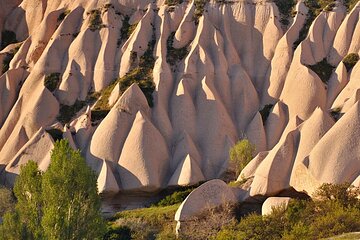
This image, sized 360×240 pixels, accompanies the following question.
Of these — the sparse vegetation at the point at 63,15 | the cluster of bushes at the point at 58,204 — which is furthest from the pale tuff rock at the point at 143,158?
the sparse vegetation at the point at 63,15

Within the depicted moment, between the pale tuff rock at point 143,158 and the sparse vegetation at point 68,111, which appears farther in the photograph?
the sparse vegetation at point 68,111

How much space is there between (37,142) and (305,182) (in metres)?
20.7

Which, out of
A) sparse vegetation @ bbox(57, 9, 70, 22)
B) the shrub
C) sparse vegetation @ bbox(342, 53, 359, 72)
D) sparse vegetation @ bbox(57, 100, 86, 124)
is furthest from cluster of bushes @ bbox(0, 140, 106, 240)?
sparse vegetation @ bbox(57, 9, 70, 22)

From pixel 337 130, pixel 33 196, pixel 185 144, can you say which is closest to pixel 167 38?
pixel 185 144

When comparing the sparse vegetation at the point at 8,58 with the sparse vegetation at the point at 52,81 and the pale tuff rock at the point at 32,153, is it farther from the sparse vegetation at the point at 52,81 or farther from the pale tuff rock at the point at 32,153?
the pale tuff rock at the point at 32,153

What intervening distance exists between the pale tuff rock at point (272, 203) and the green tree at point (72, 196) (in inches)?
343

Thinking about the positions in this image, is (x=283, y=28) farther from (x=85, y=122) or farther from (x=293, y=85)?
(x=85, y=122)

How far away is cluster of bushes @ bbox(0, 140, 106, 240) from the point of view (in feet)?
124

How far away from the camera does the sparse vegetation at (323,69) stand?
60081mm

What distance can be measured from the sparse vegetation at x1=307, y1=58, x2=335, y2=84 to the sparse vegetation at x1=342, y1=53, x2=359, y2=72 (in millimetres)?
1285

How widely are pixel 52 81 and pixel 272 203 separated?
26840mm

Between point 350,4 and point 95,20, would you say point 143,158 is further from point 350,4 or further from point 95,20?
point 350,4

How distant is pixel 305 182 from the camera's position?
45.2 m

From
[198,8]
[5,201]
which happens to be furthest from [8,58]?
[5,201]
